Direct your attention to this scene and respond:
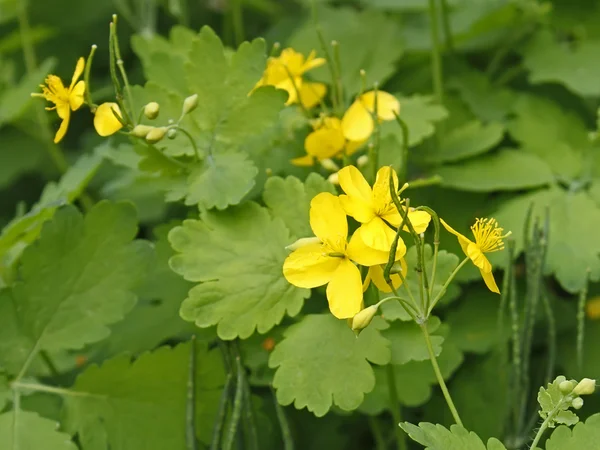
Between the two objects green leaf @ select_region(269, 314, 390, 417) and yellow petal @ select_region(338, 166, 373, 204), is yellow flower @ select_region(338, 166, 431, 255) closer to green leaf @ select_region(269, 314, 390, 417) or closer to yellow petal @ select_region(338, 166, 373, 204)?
yellow petal @ select_region(338, 166, 373, 204)

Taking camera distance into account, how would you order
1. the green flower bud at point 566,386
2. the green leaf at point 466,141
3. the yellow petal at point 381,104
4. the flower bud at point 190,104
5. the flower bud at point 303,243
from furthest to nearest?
the green leaf at point 466,141 < the yellow petal at point 381,104 < the flower bud at point 190,104 < the flower bud at point 303,243 < the green flower bud at point 566,386

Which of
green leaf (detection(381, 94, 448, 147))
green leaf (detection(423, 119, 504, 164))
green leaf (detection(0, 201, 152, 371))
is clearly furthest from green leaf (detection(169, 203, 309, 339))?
green leaf (detection(423, 119, 504, 164))

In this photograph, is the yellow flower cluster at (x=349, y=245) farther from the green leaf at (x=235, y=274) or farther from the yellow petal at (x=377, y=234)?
the green leaf at (x=235, y=274)

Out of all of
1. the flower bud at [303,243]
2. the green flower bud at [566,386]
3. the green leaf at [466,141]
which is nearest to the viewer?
the green flower bud at [566,386]

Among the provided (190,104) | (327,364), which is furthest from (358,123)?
(327,364)

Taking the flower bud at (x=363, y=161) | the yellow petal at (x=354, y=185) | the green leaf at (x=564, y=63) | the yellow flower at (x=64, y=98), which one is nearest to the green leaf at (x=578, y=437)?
the yellow petal at (x=354, y=185)

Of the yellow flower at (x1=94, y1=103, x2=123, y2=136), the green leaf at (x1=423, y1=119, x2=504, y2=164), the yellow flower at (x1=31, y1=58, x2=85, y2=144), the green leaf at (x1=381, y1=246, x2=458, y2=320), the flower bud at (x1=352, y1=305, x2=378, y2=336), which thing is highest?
the yellow flower at (x1=31, y1=58, x2=85, y2=144)

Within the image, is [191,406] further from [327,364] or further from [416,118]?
[416,118]
